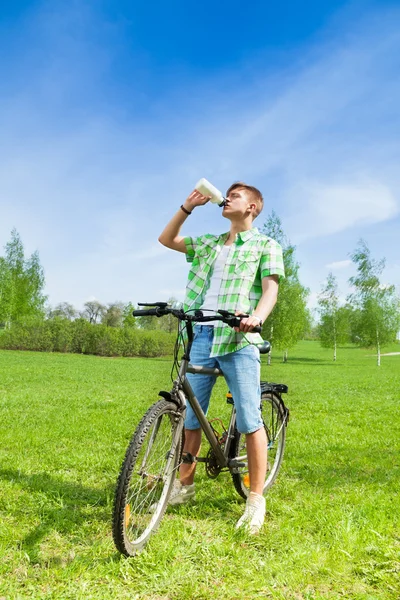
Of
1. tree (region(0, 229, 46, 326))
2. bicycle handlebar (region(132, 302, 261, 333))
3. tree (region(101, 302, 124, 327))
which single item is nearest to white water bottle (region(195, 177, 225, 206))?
bicycle handlebar (region(132, 302, 261, 333))

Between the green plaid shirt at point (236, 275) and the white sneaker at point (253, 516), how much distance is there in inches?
45.0

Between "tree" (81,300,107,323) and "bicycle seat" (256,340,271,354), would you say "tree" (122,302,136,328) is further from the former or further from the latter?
"bicycle seat" (256,340,271,354)

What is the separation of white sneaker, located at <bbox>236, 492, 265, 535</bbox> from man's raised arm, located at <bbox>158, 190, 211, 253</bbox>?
1950mm

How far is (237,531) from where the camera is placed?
3.40 m

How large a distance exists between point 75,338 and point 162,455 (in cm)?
3859

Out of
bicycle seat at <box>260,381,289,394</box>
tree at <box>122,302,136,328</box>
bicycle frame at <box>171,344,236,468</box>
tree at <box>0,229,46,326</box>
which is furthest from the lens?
tree at <box>122,302,136,328</box>

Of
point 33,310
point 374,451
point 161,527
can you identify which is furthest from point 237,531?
point 33,310

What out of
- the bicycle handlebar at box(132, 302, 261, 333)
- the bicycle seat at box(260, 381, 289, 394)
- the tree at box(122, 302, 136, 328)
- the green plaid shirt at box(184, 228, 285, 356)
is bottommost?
the bicycle seat at box(260, 381, 289, 394)

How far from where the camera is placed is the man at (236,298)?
11.5 ft

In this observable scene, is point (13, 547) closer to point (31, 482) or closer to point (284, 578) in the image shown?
point (31, 482)

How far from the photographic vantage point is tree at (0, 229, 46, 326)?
45281mm

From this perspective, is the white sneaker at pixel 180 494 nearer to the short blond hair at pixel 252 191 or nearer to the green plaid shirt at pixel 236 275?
the green plaid shirt at pixel 236 275

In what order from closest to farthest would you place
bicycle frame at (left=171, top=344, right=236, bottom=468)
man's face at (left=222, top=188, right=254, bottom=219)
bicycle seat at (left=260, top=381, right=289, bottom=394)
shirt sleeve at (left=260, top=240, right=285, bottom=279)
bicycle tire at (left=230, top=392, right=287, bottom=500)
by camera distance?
bicycle frame at (left=171, top=344, right=236, bottom=468)
shirt sleeve at (left=260, top=240, right=285, bottom=279)
man's face at (left=222, top=188, right=254, bottom=219)
bicycle tire at (left=230, top=392, right=287, bottom=500)
bicycle seat at (left=260, top=381, right=289, bottom=394)

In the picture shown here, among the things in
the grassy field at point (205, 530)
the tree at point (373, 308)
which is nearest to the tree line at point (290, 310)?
the tree at point (373, 308)
